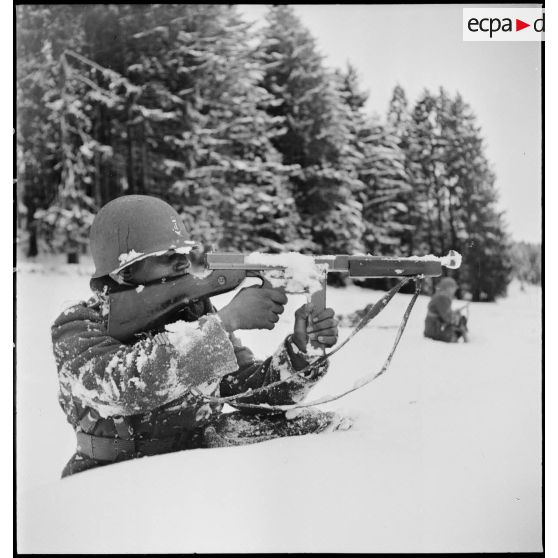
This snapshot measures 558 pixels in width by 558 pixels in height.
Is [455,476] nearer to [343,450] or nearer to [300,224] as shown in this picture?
[343,450]

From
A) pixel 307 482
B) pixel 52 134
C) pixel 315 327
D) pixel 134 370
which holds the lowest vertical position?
pixel 307 482

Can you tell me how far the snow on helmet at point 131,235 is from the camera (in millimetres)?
2283

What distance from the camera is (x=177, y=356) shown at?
2.11 meters

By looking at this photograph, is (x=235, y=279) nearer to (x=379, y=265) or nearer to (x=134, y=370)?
(x=134, y=370)

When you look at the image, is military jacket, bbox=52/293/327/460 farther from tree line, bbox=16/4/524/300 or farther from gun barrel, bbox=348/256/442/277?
tree line, bbox=16/4/524/300

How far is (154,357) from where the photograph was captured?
208 cm

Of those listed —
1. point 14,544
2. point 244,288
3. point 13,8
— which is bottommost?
point 14,544

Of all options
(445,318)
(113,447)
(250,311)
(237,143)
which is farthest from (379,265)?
(445,318)

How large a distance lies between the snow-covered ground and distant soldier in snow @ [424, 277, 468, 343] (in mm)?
1545

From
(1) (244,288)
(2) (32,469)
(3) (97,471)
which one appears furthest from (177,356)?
(2) (32,469)

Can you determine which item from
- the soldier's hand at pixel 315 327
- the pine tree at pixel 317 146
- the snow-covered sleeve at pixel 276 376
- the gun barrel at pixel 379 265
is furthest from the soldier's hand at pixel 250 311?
the pine tree at pixel 317 146

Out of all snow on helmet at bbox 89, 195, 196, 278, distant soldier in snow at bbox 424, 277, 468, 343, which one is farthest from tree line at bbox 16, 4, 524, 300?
snow on helmet at bbox 89, 195, 196, 278

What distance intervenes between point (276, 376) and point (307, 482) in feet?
1.82

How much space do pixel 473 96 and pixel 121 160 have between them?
7.06 feet
